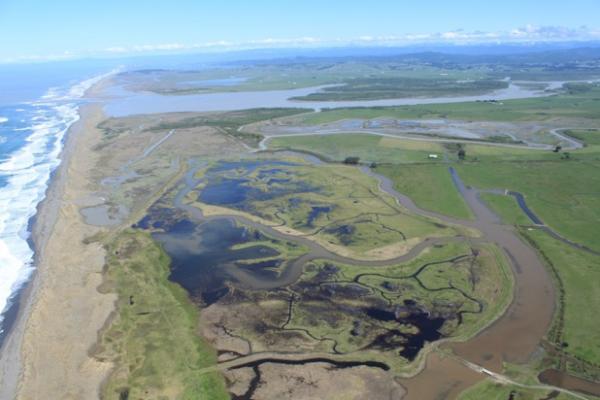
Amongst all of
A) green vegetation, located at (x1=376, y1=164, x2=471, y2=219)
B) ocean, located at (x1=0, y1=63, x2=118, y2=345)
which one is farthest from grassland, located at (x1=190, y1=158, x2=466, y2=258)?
ocean, located at (x1=0, y1=63, x2=118, y2=345)

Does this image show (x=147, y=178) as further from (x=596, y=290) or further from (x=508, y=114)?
(x=508, y=114)

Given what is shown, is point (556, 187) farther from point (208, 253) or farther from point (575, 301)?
point (208, 253)

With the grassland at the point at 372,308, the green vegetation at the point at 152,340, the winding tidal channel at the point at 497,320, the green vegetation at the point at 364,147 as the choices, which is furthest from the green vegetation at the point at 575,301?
the green vegetation at the point at 364,147

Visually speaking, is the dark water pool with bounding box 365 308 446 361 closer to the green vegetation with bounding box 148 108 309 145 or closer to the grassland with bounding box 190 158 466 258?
the grassland with bounding box 190 158 466 258

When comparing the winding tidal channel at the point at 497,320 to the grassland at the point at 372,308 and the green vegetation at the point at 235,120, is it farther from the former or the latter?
the green vegetation at the point at 235,120

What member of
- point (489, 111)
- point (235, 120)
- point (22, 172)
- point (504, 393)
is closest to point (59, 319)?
point (504, 393)

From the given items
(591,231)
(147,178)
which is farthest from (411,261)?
(147,178)
